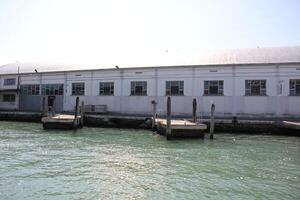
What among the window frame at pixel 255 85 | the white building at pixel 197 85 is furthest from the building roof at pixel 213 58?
the window frame at pixel 255 85

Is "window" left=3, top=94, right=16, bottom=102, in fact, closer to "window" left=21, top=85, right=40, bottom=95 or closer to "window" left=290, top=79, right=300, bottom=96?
"window" left=21, top=85, right=40, bottom=95

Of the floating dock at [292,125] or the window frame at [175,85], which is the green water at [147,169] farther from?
the window frame at [175,85]

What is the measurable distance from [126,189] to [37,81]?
3668cm

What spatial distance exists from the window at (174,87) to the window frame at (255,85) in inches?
255

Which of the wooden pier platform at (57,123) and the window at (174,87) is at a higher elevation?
the window at (174,87)

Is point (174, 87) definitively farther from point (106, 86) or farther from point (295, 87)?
point (295, 87)

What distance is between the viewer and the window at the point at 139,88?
38.2 m

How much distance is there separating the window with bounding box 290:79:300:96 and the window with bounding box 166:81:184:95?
10446 millimetres

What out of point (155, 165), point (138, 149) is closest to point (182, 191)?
point (155, 165)

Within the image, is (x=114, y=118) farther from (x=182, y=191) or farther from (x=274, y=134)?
(x=182, y=191)

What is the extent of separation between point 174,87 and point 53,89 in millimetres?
15835

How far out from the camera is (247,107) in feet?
112

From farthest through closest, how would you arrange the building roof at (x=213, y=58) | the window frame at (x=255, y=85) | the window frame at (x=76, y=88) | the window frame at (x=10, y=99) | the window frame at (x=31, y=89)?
the window frame at (x=10, y=99) < the window frame at (x=31, y=89) < the window frame at (x=76, y=88) < the building roof at (x=213, y=58) < the window frame at (x=255, y=85)

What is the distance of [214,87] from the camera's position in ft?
116
